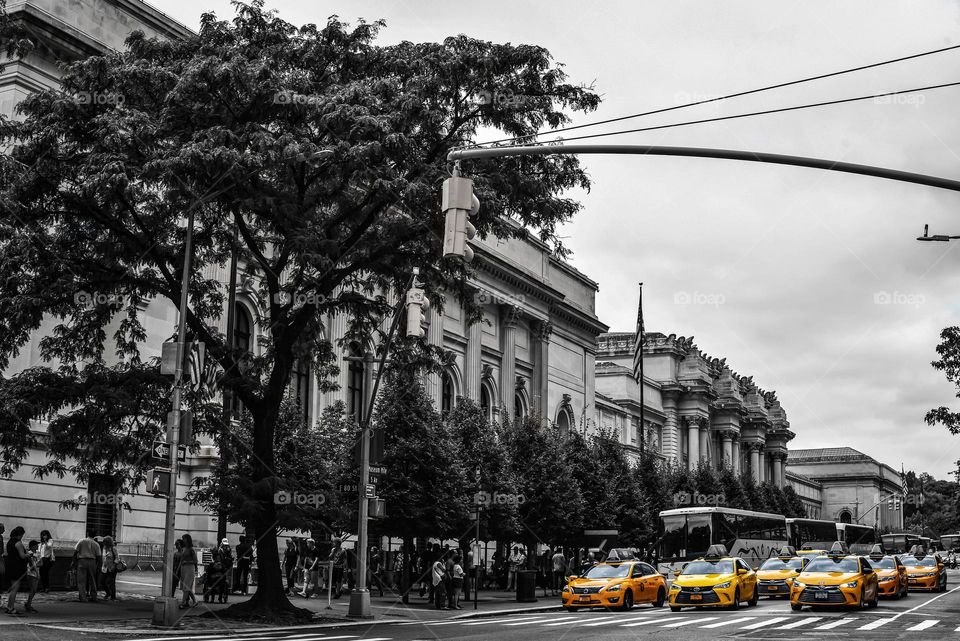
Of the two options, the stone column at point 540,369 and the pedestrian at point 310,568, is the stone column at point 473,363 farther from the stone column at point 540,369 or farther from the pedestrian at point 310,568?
the pedestrian at point 310,568

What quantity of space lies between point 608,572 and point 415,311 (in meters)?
13.1

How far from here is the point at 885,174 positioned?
12.0 meters

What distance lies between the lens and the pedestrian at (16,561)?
2242 centimetres

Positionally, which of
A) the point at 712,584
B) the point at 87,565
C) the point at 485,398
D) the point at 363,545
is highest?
the point at 485,398

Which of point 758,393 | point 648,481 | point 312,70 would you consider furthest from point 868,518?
point 312,70

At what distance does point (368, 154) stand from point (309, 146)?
4.13 feet

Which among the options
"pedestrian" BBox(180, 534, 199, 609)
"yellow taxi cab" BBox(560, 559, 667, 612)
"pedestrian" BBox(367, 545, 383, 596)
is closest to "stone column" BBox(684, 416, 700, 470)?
"pedestrian" BBox(367, 545, 383, 596)

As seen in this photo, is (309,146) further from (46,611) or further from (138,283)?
(46,611)

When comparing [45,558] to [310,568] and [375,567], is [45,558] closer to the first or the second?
[310,568]

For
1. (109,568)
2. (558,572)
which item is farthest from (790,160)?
(558,572)

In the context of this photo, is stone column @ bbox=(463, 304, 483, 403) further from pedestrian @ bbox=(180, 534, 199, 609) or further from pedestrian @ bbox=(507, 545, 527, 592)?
pedestrian @ bbox=(180, 534, 199, 609)

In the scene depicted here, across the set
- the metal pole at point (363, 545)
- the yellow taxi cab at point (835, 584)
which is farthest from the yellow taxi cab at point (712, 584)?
the metal pole at point (363, 545)

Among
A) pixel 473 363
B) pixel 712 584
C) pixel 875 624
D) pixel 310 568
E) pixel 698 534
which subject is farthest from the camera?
pixel 473 363

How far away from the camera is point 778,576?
38594 millimetres
